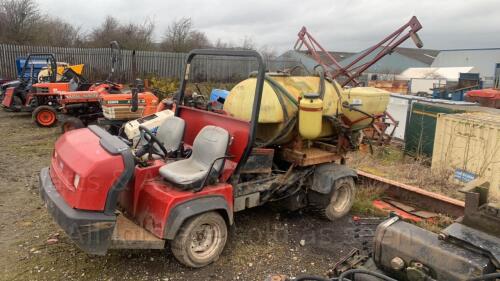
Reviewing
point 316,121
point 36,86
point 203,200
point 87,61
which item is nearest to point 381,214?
point 316,121

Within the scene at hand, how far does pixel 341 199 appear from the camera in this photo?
5.28 m

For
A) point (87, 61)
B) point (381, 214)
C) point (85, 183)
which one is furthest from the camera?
point (87, 61)

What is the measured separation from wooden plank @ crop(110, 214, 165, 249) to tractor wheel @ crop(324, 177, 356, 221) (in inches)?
88.2

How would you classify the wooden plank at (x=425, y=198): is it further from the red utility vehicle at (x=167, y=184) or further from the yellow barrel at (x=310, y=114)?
the yellow barrel at (x=310, y=114)

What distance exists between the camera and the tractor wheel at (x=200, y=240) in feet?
11.9

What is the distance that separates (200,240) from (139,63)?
17.0m

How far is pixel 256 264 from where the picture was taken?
4004 millimetres

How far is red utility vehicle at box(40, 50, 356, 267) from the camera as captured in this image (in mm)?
3250

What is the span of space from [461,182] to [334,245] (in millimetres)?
4190

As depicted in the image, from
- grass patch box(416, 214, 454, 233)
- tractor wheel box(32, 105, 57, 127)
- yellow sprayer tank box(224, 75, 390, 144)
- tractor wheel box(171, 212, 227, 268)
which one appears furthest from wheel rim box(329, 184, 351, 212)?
tractor wheel box(32, 105, 57, 127)

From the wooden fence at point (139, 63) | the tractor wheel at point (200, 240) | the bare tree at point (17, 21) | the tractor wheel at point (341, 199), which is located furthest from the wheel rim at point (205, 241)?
the bare tree at point (17, 21)

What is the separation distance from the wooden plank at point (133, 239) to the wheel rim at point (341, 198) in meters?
2.44

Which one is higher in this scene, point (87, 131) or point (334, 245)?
point (87, 131)

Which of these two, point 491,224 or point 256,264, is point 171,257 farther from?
point 491,224
